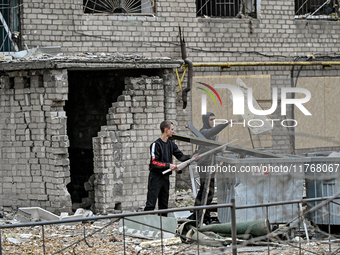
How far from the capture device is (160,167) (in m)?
7.61

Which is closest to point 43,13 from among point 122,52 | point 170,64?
point 122,52

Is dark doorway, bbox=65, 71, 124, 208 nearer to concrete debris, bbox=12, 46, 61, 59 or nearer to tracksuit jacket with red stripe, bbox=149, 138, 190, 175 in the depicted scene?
concrete debris, bbox=12, 46, 61, 59

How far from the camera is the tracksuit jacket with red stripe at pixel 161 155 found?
763 cm

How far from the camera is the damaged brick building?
898 cm

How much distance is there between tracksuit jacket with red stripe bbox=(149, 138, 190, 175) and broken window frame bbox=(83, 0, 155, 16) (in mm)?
4549

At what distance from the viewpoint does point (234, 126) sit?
12070 millimetres

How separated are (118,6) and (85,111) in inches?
90.7

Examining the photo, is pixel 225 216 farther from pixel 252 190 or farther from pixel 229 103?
pixel 229 103

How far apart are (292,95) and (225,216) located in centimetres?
628

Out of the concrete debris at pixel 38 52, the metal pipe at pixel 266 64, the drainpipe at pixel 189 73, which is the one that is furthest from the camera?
the metal pipe at pixel 266 64

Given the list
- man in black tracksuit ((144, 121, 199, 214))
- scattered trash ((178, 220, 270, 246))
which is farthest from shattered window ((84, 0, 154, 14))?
scattered trash ((178, 220, 270, 246))

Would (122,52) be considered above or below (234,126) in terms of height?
above

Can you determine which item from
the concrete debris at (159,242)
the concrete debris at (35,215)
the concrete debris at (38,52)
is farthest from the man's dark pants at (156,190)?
the concrete debris at (38,52)

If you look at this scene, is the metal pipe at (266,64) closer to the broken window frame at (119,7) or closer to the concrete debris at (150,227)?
the broken window frame at (119,7)
